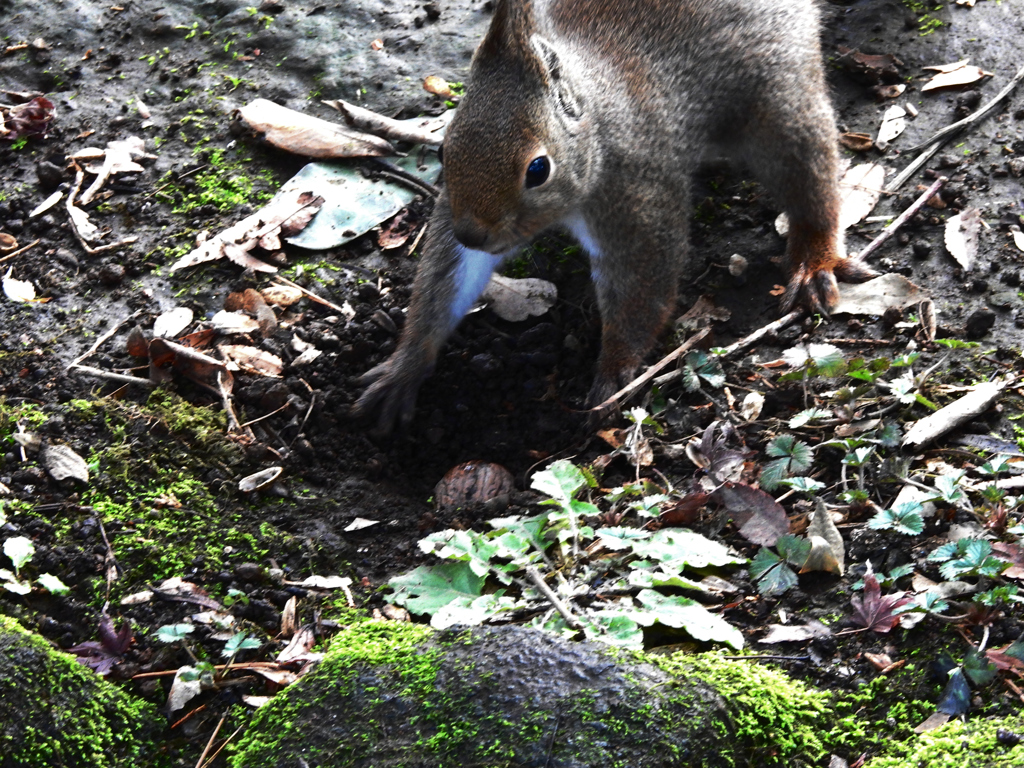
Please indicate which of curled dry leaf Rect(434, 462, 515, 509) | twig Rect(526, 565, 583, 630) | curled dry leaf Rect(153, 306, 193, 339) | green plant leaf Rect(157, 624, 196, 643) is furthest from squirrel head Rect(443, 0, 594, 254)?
green plant leaf Rect(157, 624, 196, 643)

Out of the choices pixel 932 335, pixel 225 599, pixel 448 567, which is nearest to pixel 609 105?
pixel 932 335

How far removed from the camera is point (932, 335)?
3521mm

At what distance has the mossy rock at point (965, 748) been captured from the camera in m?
1.99

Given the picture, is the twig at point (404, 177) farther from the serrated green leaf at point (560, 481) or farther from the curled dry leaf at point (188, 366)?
the serrated green leaf at point (560, 481)

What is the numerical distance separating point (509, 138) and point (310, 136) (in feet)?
5.47

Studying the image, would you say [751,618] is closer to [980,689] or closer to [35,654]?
[980,689]

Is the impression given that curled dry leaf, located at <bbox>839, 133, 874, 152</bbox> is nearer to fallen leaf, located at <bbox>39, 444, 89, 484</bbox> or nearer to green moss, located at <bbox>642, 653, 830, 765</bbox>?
green moss, located at <bbox>642, 653, 830, 765</bbox>

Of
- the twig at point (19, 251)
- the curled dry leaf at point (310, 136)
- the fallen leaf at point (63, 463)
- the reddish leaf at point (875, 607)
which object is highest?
the curled dry leaf at point (310, 136)

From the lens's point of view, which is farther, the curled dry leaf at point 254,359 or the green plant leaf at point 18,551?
the curled dry leaf at point 254,359

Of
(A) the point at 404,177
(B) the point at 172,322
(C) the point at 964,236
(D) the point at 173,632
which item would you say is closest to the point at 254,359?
(B) the point at 172,322

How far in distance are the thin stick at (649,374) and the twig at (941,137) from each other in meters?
1.26

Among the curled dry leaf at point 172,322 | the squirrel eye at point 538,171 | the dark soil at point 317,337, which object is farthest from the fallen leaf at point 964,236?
the curled dry leaf at point 172,322

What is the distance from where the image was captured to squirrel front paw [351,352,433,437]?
3.85m

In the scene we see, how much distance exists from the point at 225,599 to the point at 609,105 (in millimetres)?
2266
